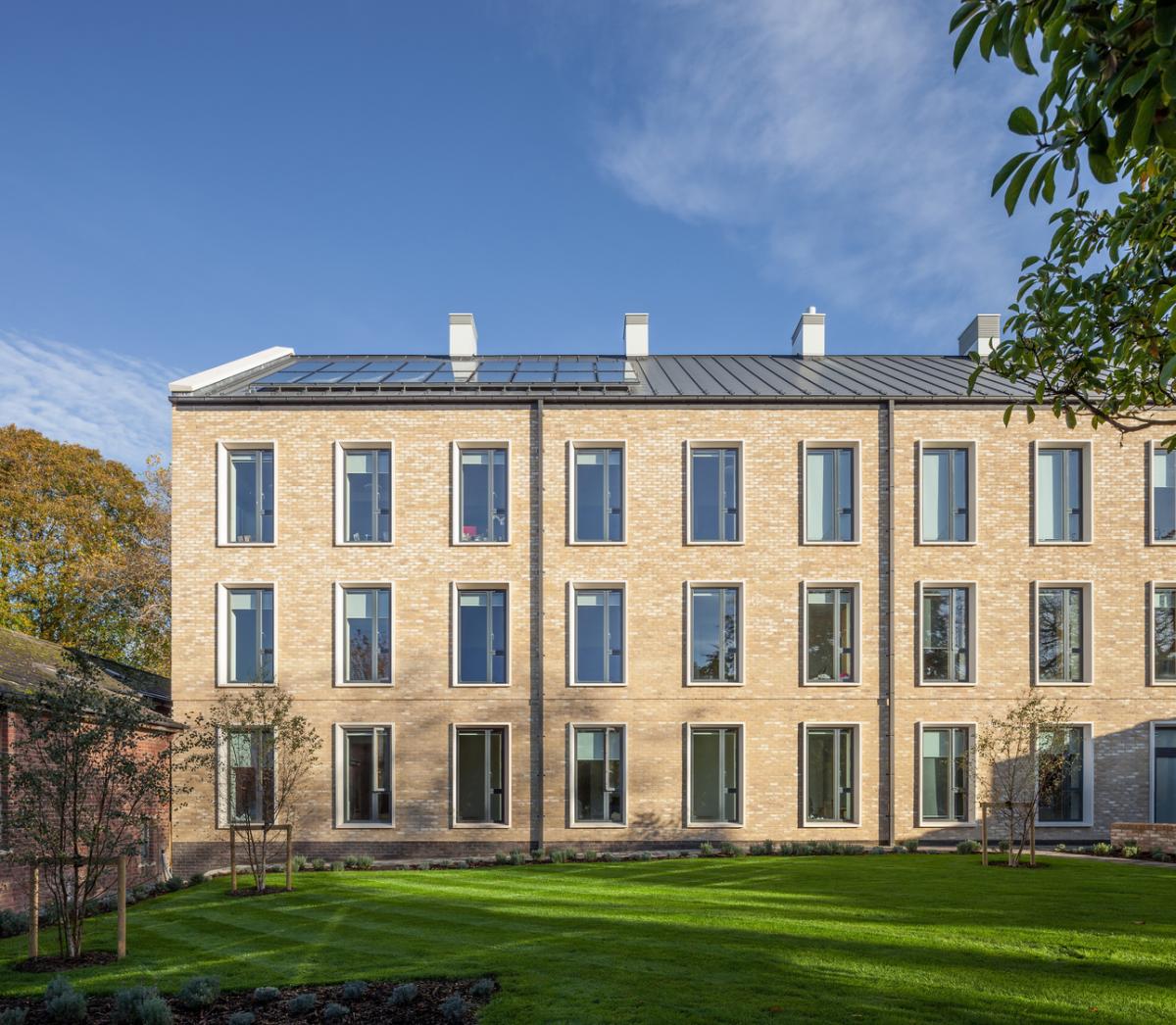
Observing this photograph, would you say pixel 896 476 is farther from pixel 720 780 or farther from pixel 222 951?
pixel 222 951

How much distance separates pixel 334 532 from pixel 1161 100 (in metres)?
19.0

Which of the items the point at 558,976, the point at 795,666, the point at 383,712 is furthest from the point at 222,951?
the point at 795,666

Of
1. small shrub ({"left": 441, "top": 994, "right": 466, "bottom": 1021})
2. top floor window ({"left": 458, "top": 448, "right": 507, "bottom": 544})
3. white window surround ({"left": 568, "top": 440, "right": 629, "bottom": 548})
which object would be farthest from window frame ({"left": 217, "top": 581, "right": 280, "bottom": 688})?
small shrub ({"left": 441, "top": 994, "right": 466, "bottom": 1021})

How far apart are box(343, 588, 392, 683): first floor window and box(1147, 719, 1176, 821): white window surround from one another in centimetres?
1678

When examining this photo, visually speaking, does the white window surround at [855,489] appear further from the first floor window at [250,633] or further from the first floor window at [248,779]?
the first floor window at [248,779]

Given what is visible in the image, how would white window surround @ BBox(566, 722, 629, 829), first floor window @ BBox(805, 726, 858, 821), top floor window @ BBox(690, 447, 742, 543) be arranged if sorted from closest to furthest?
white window surround @ BBox(566, 722, 629, 829) < first floor window @ BBox(805, 726, 858, 821) < top floor window @ BBox(690, 447, 742, 543)

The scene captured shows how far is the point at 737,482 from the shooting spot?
21219mm

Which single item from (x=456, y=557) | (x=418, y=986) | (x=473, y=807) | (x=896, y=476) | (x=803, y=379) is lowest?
(x=473, y=807)

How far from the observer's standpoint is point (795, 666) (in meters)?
20.8

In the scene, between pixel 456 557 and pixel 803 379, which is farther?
pixel 803 379

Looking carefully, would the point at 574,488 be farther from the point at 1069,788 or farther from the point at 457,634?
the point at 1069,788

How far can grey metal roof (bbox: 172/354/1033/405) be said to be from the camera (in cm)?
2127

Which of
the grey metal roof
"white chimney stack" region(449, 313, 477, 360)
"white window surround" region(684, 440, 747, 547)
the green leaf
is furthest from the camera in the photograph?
"white chimney stack" region(449, 313, 477, 360)

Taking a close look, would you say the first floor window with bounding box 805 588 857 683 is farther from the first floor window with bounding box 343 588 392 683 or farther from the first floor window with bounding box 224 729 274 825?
the first floor window with bounding box 224 729 274 825
